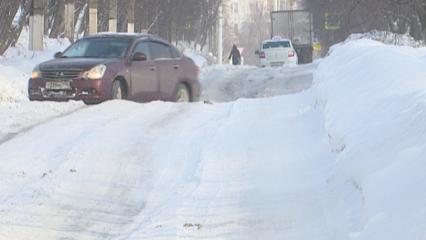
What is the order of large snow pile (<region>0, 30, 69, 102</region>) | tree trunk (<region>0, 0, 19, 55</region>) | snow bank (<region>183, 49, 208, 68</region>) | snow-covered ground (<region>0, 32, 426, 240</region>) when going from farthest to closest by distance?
snow bank (<region>183, 49, 208, 68</region>) < tree trunk (<region>0, 0, 19, 55</region>) < large snow pile (<region>0, 30, 69, 102</region>) < snow-covered ground (<region>0, 32, 426, 240</region>)

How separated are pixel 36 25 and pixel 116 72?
9448 mm

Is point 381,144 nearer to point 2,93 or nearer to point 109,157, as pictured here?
point 109,157

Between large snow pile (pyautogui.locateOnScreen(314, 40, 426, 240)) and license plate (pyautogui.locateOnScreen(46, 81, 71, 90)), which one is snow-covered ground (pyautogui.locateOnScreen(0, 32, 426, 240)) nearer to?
large snow pile (pyautogui.locateOnScreen(314, 40, 426, 240))

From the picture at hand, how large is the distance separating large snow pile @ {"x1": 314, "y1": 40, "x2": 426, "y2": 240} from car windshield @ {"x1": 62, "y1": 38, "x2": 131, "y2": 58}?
5841 millimetres

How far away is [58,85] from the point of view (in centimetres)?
1309

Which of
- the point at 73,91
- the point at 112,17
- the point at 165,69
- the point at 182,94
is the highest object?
the point at 112,17

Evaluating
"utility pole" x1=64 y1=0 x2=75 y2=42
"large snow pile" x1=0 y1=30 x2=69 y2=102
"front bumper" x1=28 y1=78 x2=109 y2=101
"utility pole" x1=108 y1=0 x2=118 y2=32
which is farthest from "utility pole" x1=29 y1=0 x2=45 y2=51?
"front bumper" x1=28 y1=78 x2=109 y2=101

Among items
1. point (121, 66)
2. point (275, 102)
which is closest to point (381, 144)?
point (275, 102)

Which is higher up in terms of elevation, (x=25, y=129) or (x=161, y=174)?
(x=25, y=129)

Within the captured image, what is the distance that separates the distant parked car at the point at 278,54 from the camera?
1430 inches

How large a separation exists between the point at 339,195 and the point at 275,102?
6932mm

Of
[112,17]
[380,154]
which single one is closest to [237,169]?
[380,154]

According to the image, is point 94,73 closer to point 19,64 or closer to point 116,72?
point 116,72

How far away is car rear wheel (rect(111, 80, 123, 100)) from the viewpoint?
13336mm
